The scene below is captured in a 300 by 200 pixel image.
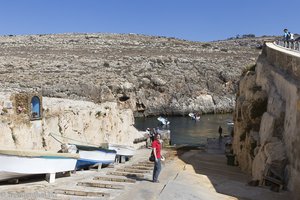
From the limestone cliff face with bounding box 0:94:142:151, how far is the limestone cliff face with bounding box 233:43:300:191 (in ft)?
22.4

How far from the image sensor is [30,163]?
547 inches

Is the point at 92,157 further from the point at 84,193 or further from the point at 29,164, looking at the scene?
the point at 84,193

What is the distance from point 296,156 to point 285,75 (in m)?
5.44

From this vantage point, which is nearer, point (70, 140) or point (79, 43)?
point (70, 140)

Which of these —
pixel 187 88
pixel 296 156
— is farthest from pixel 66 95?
pixel 296 156

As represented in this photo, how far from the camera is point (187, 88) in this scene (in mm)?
79438

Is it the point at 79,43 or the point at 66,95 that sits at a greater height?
the point at 79,43

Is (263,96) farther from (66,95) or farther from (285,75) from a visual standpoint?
(66,95)

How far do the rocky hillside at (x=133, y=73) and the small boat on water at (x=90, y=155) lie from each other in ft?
133

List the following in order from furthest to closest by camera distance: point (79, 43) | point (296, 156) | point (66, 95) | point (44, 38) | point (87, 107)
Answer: point (44, 38), point (79, 43), point (66, 95), point (87, 107), point (296, 156)

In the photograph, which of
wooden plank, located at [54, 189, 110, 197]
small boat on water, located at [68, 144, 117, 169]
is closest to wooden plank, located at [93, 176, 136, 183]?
wooden plank, located at [54, 189, 110, 197]

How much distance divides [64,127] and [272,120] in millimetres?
8646

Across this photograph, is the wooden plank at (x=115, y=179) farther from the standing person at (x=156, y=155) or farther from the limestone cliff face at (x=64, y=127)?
the limestone cliff face at (x=64, y=127)

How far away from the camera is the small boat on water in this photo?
57.5 ft
